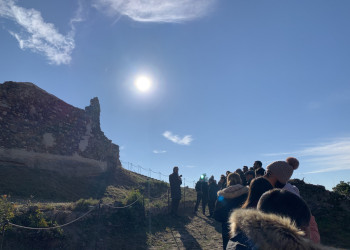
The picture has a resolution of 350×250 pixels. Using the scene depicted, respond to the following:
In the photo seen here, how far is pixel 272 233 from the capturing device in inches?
66.7

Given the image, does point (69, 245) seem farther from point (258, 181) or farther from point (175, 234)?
point (258, 181)

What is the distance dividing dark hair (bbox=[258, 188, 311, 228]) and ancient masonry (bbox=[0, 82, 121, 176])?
12624mm

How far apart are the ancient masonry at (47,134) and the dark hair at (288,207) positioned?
497 inches

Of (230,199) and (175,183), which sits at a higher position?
(175,183)

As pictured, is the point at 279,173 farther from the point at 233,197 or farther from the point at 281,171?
the point at 233,197

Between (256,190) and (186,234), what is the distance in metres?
7.43

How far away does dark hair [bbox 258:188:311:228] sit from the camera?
207cm

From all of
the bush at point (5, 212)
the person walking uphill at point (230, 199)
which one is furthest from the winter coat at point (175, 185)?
the person walking uphill at point (230, 199)

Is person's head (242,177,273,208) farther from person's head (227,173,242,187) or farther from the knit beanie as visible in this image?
person's head (227,173,242,187)

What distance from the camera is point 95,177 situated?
15648 mm

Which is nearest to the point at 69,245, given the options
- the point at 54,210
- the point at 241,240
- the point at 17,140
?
the point at 54,210

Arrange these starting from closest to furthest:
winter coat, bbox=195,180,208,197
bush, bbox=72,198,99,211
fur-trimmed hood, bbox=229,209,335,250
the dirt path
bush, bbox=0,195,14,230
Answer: fur-trimmed hood, bbox=229,209,335,250 < bush, bbox=0,195,14,230 < bush, bbox=72,198,99,211 < the dirt path < winter coat, bbox=195,180,208,197

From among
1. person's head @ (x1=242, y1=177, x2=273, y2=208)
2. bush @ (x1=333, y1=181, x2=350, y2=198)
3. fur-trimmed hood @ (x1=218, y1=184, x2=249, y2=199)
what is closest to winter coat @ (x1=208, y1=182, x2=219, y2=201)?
bush @ (x1=333, y1=181, x2=350, y2=198)

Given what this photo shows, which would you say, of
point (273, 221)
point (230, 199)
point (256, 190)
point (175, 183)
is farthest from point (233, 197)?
point (175, 183)
